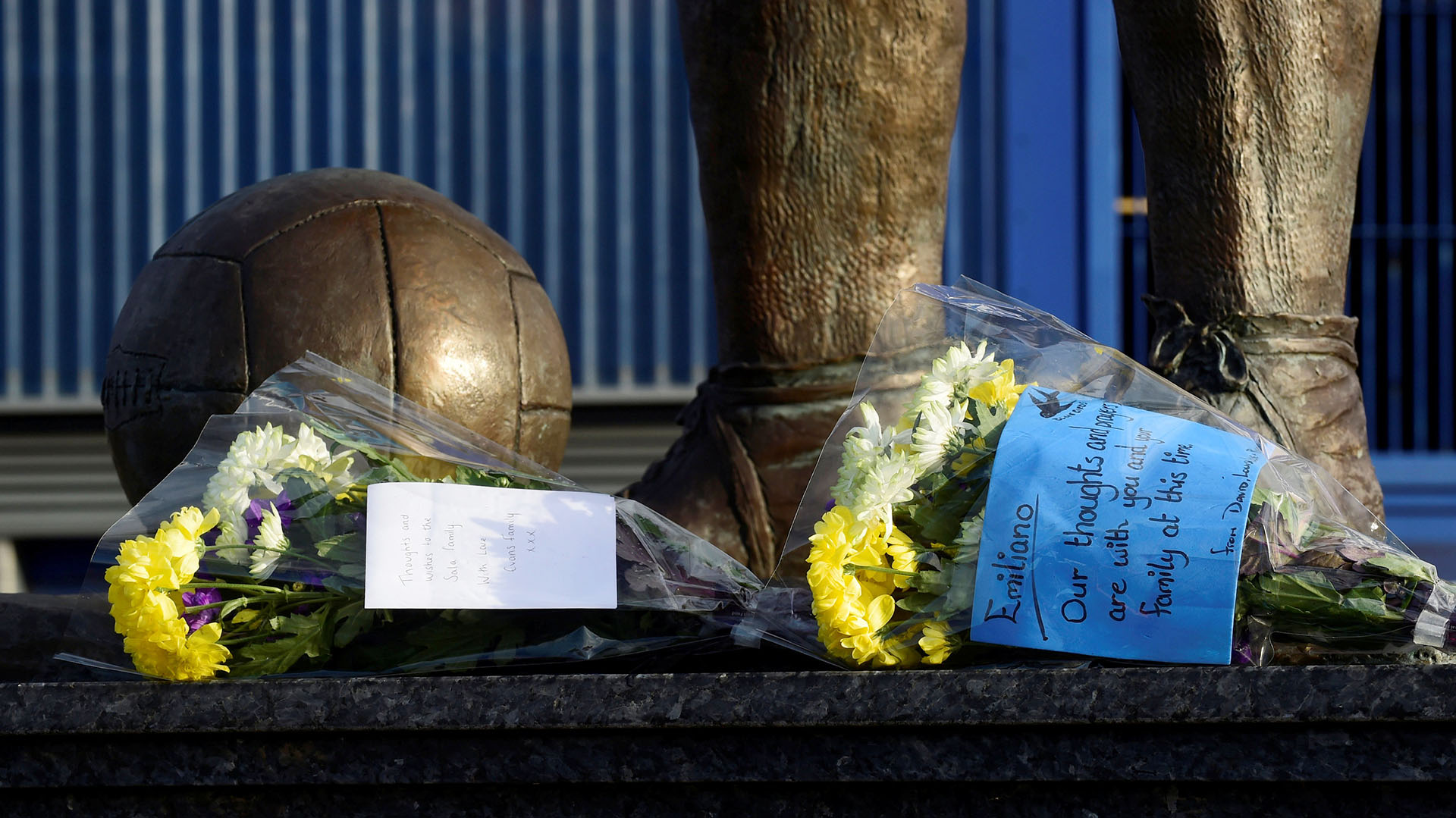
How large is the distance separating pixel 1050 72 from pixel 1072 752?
204 inches

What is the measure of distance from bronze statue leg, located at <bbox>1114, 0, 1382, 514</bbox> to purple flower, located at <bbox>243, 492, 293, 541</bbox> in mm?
1088

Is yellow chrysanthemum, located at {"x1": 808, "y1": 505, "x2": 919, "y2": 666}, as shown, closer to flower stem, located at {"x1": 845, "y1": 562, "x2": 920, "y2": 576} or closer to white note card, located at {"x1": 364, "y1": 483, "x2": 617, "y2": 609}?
flower stem, located at {"x1": 845, "y1": 562, "x2": 920, "y2": 576}

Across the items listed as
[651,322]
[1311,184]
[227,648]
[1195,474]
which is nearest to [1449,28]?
[651,322]

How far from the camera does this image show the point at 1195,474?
115 centimetres

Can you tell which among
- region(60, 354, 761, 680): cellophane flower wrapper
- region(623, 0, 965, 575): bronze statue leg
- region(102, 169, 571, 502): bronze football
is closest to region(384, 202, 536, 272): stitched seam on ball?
region(102, 169, 571, 502): bronze football

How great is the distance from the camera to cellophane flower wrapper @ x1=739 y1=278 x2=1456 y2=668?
1.10 meters

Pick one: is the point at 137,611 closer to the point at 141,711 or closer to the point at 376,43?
the point at 141,711

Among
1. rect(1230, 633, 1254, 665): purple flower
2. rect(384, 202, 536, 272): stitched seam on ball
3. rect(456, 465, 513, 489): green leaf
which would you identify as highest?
rect(384, 202, 536, 272): stitched seam on ball

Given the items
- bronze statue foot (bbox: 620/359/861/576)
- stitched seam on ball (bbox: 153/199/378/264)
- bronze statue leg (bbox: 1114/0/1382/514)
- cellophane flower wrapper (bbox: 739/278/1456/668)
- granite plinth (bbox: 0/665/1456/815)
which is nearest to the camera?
granite plinth (bbox: 0/665/1456/815)

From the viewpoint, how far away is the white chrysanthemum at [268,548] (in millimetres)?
1230

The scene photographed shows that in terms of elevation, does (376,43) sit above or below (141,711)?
above

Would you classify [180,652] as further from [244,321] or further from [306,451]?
[244,321]

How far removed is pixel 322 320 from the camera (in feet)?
6.54

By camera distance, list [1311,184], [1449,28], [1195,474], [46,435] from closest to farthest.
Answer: [1195,474] → [1311,184] → [46,435] → [1449,28]
